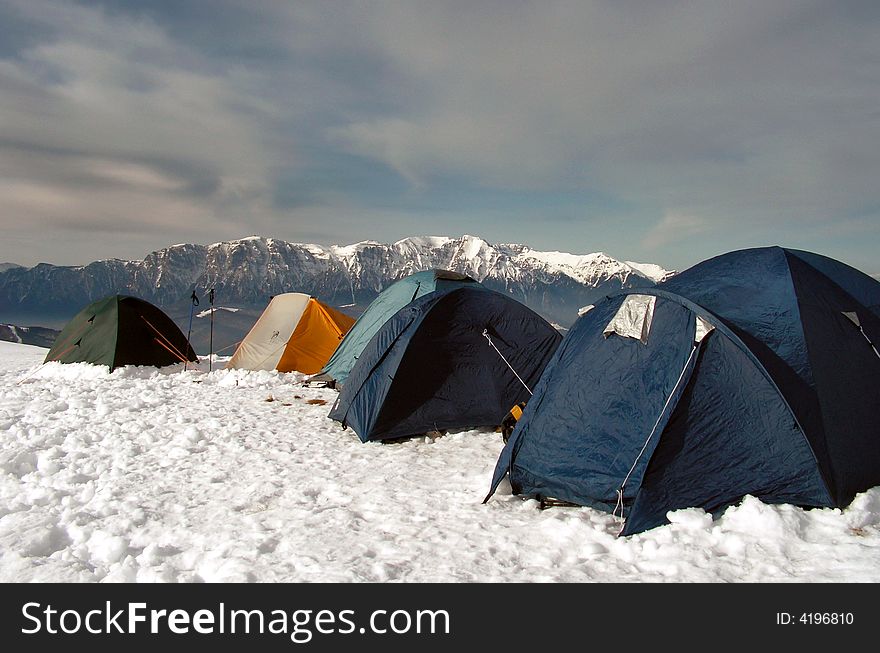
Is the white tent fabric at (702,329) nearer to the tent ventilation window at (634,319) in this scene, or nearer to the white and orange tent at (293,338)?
the tent ventilation window at (634,319)

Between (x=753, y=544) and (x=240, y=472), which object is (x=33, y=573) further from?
(x=753, y=544)

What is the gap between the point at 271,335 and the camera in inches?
641

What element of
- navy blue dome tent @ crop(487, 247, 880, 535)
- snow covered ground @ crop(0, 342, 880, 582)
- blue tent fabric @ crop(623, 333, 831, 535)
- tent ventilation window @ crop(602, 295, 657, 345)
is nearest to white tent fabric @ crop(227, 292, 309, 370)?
snow covered ground @ crop(0, 342, 880, 582)

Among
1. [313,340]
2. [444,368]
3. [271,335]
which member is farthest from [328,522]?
[271,335]

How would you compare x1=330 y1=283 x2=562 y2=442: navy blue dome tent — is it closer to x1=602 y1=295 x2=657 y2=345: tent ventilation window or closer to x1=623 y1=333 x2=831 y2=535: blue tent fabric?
x1=602 y1=295 x2=657 y2=345: tent ventilation window

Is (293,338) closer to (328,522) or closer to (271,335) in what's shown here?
(271,335)

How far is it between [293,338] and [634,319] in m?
12.0

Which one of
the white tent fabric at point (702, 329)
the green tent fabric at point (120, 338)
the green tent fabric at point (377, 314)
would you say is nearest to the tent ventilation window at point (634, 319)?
the white tent fabric at point (702, 329)

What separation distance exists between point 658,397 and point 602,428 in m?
0.71

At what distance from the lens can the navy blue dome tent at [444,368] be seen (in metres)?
9.28

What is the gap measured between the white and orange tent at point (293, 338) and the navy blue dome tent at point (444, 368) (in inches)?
233

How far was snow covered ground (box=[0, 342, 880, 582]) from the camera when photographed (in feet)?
→ 14.7
